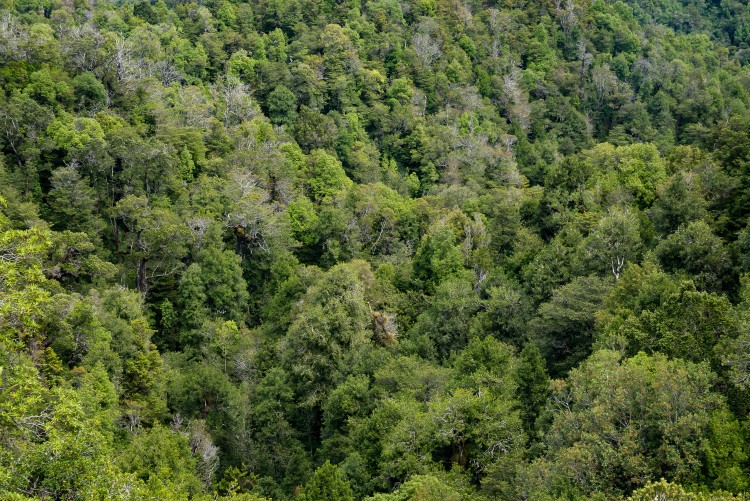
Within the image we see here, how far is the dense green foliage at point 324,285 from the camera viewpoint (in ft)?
78.2

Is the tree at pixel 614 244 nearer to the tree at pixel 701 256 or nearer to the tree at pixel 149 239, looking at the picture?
the tree at pixel 701 256

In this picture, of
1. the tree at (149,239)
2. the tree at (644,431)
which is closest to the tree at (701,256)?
the tree at (644,431)

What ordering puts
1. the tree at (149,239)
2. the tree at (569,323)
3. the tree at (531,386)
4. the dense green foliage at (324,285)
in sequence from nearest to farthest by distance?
the dense green foliage at (324,285) → the tree at (531,386) → the tree at (569,323) → the tree at (149,239)

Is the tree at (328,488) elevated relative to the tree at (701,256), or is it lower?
lower

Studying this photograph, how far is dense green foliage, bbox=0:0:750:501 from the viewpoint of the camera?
78.2ft

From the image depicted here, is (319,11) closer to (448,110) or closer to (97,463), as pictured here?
(448,110)

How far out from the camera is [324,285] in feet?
141

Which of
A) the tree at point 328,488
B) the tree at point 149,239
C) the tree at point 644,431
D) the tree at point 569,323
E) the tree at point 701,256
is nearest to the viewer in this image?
the tree at point 644,431

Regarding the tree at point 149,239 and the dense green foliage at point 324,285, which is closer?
the dense green foliage at point 324,285

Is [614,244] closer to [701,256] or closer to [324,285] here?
[701,256]

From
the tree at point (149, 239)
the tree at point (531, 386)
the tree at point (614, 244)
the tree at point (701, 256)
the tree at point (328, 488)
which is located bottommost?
the tree at point (149, 239)

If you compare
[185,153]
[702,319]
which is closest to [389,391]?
[702,319]

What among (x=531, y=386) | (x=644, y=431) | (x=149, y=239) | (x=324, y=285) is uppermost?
(x=644, y=431)

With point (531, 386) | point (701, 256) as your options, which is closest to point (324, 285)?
point (531, 386)
